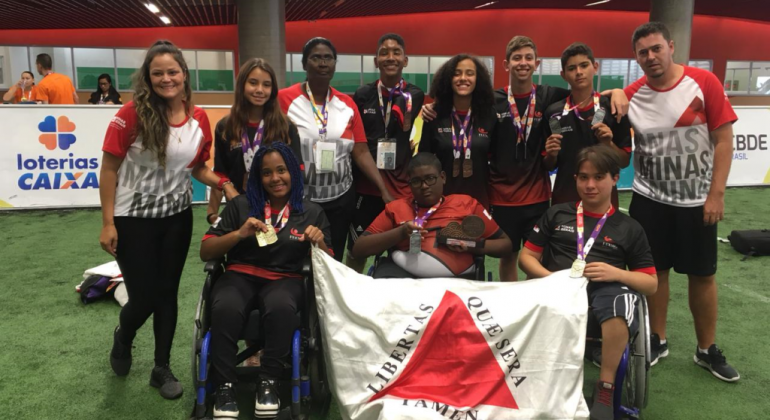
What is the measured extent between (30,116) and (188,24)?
27.4ft

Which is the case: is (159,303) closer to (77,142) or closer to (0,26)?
(77,142)

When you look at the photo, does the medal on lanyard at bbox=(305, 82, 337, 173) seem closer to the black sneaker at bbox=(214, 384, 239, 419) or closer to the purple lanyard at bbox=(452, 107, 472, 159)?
the purple lanyard at bbox=(452, 107, 472, 159)

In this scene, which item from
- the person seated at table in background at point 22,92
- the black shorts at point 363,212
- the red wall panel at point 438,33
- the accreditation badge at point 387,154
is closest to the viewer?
the accreditation badge at point 387,154

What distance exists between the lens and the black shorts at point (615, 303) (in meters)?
2.16

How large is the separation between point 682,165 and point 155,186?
253 cm

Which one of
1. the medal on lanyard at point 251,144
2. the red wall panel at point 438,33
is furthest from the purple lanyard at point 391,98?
the red wall panel at point 438,33

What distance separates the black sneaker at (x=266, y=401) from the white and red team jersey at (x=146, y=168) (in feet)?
2.97

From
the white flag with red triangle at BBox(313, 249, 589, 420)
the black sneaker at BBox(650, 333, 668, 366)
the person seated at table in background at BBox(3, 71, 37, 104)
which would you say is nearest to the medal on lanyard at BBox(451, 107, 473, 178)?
the white flag with red triangle at BBox(313, 249, 589, 420)

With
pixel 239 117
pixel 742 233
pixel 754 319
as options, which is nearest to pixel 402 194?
pixel 239 117

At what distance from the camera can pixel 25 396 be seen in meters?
2.59

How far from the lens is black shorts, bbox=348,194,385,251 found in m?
3.27

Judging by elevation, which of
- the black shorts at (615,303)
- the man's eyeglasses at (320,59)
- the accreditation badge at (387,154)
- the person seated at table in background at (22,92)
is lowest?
the black shorts at (615,303)

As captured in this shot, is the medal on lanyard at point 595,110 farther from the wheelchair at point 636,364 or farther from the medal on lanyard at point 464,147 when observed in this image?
the wheelchair at point 636,364

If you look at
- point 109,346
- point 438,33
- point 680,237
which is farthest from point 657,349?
point 438,33
